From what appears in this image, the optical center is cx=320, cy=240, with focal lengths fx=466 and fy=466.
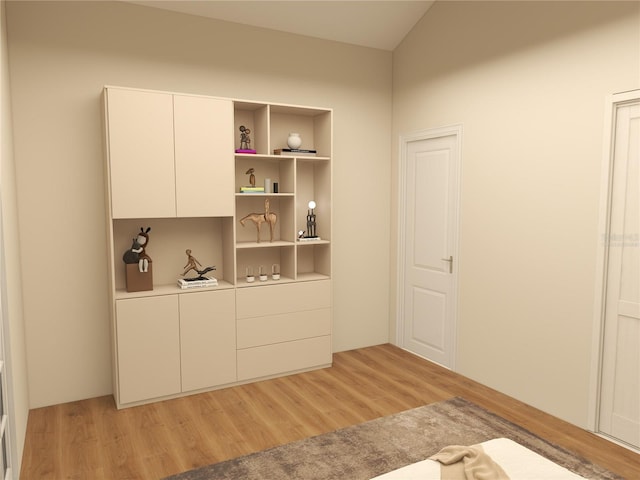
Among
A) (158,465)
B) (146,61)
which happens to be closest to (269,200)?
(146,61)

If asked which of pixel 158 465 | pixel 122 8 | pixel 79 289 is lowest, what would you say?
pixel 158 465

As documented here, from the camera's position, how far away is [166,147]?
335 centimetres

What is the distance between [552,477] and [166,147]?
2981 mm

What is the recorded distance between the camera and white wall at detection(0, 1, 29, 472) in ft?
7.70

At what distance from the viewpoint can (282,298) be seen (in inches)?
153

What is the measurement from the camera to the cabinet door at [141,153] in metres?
A: 3.20

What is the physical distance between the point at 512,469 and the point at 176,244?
2.87 meters

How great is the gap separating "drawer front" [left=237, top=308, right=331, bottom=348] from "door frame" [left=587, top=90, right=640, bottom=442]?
2.04 metres

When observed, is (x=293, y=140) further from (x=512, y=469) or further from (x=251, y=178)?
(x=512, y=469)

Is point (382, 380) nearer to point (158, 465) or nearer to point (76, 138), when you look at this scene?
point (158, 465)

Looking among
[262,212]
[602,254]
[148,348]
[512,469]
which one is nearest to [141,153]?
[262,212]

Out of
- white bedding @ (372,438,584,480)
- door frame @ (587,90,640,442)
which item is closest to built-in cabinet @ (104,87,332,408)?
door frame @ (587,90,640,442)

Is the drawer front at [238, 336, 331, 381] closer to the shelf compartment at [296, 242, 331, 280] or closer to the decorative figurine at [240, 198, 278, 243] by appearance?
the shelf compartment at [296, 242, 331, 280]

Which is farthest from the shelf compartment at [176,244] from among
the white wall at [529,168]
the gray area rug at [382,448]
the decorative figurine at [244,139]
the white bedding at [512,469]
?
the white bedding at [512,469]
